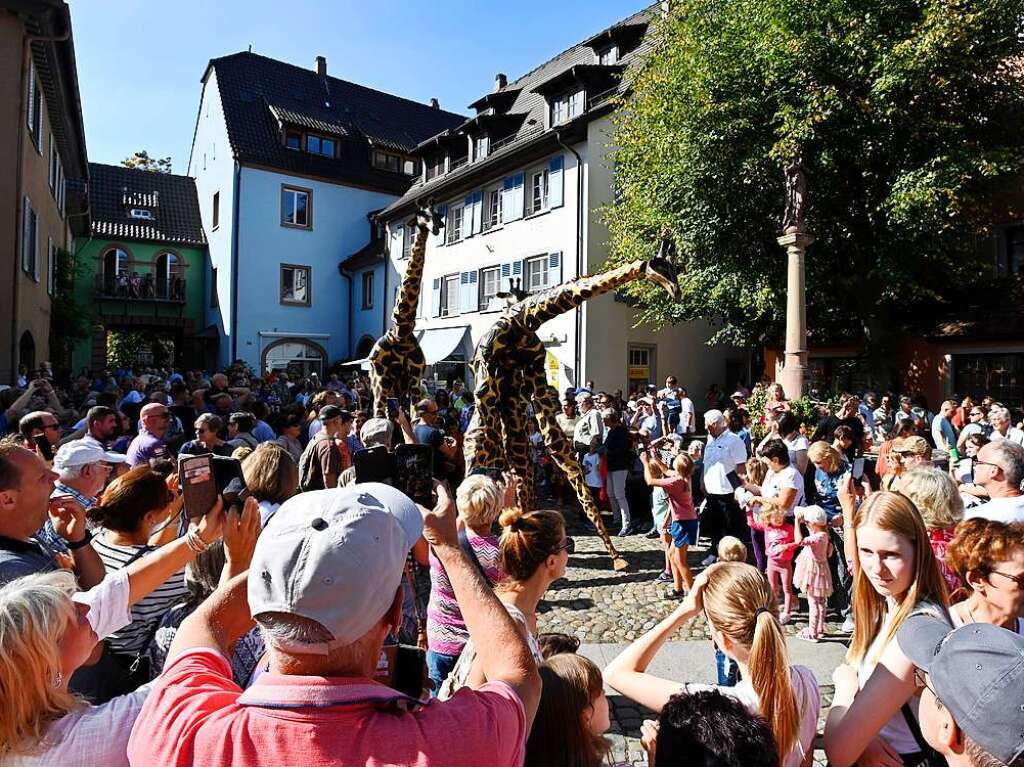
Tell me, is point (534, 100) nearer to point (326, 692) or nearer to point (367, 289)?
point (367, 289)

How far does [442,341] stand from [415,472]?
22.9 m

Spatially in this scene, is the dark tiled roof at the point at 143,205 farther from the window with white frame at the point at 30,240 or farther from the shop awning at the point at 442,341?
the window with white frame at the point at 30,240

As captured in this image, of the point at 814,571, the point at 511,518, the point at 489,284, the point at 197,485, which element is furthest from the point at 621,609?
the point at 489,284

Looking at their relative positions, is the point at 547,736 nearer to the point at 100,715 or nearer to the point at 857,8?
the point at 100,715

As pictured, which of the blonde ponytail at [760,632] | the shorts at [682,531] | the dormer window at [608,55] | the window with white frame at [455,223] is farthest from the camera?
the window with white frame at [455,223]

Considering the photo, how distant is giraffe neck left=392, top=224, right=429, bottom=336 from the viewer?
7.33 m

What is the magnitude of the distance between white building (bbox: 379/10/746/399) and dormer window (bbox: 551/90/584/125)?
0.04 metres

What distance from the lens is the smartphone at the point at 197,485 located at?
6.82ft

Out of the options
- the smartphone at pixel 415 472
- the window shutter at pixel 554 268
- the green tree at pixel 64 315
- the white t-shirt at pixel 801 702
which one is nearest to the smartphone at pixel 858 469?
the white t-shirt at pixel 801 702

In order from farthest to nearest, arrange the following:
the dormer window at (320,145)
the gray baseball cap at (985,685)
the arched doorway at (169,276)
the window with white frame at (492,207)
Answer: the arched doorway at (169,276)
the dormer window at (320,145)
the window with white frame at (492,207)
the gray baseball cap at (985,685)

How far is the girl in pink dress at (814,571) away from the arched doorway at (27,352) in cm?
1582

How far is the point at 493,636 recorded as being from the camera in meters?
1.53

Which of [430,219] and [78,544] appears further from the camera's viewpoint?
[430,219]

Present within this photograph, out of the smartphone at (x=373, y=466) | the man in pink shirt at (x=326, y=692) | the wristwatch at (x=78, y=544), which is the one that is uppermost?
the smartphone at (x=373, y=466)
